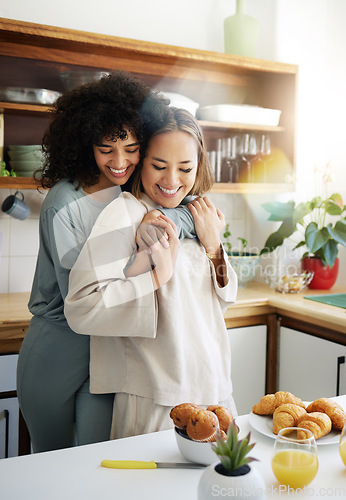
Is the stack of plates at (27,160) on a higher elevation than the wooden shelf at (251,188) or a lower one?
higher

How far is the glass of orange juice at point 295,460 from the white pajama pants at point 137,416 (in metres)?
0.39

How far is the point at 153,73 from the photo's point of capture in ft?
7.83

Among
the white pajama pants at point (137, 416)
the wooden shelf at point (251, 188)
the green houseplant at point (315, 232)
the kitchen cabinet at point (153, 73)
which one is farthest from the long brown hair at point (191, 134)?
the green houseplant at point (315, 232)

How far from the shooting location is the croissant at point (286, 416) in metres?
0.92

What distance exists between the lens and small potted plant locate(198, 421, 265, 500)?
659 mm

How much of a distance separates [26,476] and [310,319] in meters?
1.51

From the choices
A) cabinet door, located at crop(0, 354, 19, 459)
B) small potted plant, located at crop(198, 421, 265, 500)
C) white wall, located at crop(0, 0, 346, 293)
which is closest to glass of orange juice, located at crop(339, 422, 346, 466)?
small potted plant, located at crop(198, 421, 265, 500)

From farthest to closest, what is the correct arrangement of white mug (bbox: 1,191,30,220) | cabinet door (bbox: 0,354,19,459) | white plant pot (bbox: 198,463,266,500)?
white mug (bbox: 1,191,30,220)
cabinet door (bbox: 0,354,19,459)
white plant pot (bbox: 198,463,266,500)

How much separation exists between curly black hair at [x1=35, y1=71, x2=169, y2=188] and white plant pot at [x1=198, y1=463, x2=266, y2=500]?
0.84 metres

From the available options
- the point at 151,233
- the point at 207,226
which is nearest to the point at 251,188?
the point at 207,226

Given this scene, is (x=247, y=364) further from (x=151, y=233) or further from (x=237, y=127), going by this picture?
(x=151, y=233)

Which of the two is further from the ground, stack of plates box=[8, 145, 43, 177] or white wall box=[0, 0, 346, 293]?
white wall box=[0, 0, 346, 293]

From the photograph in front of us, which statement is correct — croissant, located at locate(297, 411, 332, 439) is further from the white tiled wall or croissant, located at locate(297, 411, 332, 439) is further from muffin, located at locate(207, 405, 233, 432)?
the white tiled wall

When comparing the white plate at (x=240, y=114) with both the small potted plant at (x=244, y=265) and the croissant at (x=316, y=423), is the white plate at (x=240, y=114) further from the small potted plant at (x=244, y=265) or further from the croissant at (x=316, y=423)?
the croissant at (x=316, y=423)
